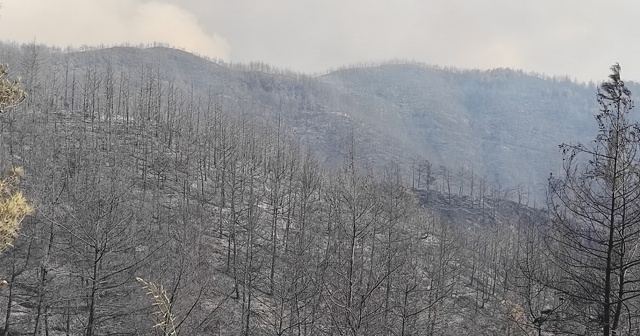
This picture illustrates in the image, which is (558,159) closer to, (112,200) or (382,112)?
(382,112)

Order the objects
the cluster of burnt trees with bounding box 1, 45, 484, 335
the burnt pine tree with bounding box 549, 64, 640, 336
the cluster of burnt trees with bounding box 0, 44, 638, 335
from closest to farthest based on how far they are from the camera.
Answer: the burnt pine tree with bounding box 549, 64, 640, 336, the cluster of burnt trees with bounding box 0, 44, 638, 335, the cluster of burnt trees with bounding box 1, 45, 484, 335

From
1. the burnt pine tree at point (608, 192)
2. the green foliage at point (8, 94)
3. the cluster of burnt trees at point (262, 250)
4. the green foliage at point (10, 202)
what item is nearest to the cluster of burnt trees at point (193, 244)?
the cluster of burnt trees at point (262, 250)

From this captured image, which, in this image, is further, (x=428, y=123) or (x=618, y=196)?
(x=428, y=123)

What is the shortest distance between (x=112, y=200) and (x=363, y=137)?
417 feet

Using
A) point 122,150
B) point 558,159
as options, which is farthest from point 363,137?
point 122,150

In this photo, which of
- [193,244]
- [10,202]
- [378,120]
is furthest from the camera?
[378,120]

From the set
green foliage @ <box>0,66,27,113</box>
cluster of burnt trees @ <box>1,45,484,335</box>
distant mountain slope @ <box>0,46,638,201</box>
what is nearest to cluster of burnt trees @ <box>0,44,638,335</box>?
cluster of burnt trees @ <box>1,45,484,335</box>

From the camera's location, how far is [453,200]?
101625mm

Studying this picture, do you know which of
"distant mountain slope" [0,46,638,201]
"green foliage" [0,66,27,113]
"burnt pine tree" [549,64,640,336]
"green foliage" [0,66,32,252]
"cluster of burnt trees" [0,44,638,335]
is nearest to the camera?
"green foliage" [0,66,32,252]

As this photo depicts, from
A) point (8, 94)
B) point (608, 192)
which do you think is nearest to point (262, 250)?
point (608, 192)

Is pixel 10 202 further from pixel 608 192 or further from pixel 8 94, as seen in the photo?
pixel 608 192

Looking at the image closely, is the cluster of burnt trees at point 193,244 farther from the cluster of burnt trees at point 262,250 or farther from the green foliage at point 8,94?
the green foliage at point 8,94

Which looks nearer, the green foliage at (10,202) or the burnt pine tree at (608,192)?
the green foliage at (10,202)

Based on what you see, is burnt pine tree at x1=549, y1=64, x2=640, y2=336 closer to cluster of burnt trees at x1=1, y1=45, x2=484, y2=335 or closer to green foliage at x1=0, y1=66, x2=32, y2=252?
cluster of burnt trees at x1=1, y1=45, x2=484, y2=335
